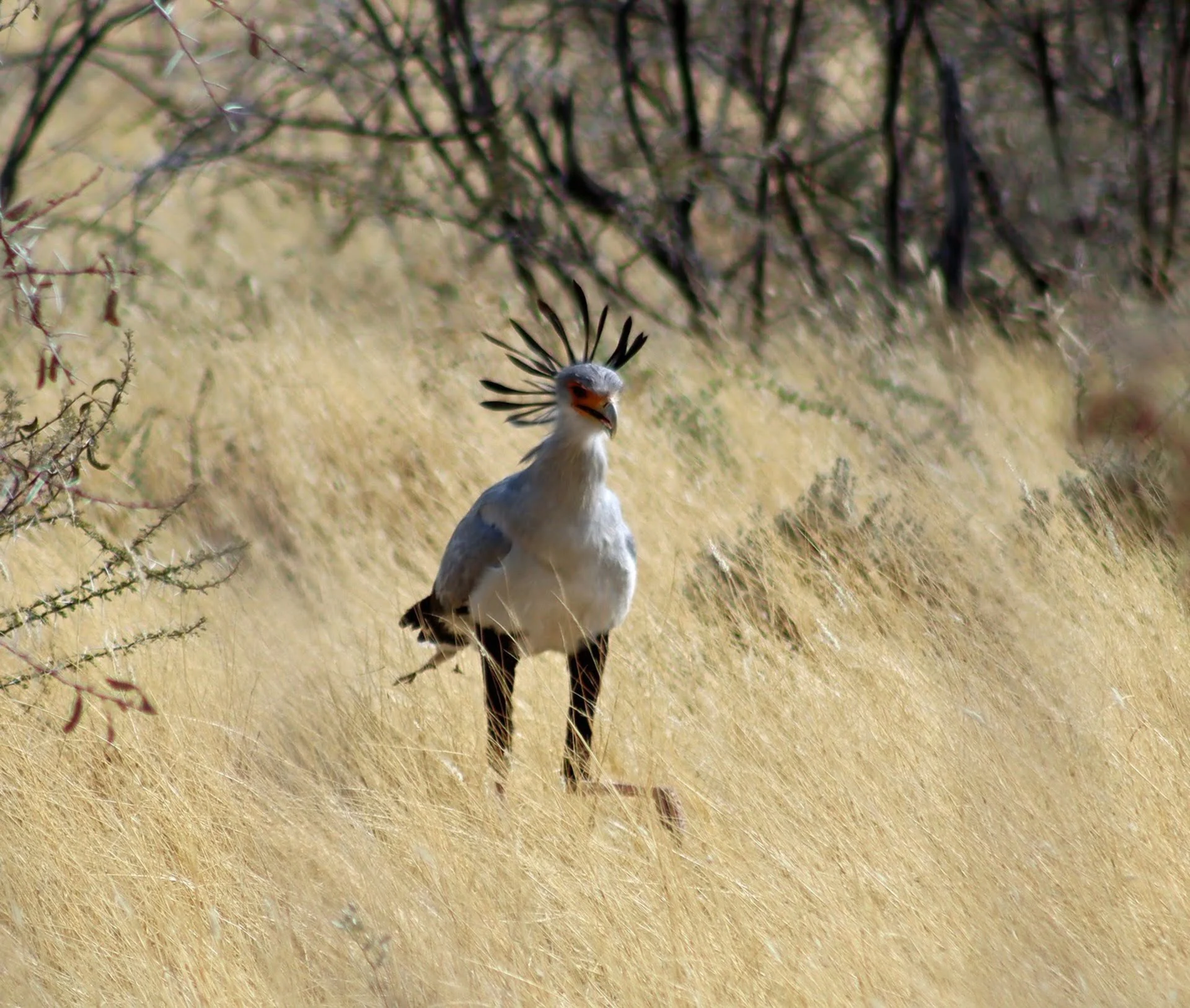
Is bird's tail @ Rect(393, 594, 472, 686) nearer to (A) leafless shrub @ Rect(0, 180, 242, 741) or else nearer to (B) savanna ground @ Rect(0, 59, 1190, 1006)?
(B) savanna ground @ Rect(0, 59, 1190, 1006)

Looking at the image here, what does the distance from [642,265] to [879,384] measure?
462 centimetres

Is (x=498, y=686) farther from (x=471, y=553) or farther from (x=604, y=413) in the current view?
(x=604, y=413)

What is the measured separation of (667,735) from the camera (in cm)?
352

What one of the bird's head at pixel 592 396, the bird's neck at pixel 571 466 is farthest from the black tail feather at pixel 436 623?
the bird's head at pixel 592 396

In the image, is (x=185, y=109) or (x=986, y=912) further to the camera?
(x=185, y=109)

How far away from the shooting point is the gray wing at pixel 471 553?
12.0 ft

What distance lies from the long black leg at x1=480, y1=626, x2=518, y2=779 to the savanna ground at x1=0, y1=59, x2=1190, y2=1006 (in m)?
0.11

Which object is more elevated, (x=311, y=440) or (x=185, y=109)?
(x=185, y=109)

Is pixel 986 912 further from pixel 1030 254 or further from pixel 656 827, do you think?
pixel 1030 254

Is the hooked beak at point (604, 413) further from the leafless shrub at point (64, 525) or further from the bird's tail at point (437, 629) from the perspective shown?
the leafless shrub at point (64, 525)

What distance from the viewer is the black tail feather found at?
3908 millimetres

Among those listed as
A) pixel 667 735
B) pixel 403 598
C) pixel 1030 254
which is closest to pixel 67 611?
pixel 403 598

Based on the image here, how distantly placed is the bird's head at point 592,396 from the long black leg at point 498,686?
1.91 feet

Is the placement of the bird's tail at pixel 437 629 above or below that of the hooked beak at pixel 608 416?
below
